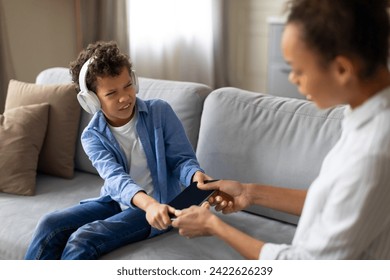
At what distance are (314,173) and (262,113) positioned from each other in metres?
0.32

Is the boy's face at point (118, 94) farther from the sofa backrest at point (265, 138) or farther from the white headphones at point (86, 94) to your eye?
the sofa backrest at point (265, 138)

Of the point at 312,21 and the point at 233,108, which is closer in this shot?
the point at 312,21

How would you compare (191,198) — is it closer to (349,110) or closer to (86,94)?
(86,94)

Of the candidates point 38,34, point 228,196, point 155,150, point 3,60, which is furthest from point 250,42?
point 228,196

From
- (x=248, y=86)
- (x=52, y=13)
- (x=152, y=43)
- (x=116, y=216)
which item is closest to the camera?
(x=116, y=216)

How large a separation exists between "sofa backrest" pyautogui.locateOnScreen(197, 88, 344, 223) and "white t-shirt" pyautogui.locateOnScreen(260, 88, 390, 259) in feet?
2.50

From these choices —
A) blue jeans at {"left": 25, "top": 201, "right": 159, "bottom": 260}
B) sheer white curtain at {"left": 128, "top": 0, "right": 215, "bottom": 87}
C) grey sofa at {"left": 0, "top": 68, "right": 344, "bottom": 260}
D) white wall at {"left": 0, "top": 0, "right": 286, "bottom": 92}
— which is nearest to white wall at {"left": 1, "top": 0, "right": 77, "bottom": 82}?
white wall at {"left": 0, "top": 0, "right": 286, "bottom": 92}

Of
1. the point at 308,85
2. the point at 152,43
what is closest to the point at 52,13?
the point at 152,43

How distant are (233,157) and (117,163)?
1.42ft

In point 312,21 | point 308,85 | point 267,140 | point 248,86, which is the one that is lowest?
point 248,86

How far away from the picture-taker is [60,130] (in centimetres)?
244

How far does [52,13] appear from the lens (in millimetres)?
3738

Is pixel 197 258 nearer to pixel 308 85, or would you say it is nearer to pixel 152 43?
pixel 308 85

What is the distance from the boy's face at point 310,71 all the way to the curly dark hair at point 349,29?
0.05 ft
